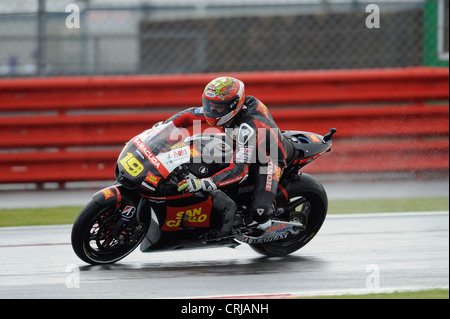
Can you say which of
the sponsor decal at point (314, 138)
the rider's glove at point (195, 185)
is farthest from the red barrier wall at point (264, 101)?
the rider's glove at point (195, 185)

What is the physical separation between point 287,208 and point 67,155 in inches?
155

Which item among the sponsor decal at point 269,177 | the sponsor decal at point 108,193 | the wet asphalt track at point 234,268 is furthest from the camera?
the sponsor decal at point 269,177

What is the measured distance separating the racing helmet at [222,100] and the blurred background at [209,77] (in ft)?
11.9

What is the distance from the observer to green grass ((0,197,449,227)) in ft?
26.5

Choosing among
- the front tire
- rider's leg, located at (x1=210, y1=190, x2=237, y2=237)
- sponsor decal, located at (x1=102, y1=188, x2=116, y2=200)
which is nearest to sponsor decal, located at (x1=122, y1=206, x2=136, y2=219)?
sponsor decal, located at (x1=102, y1=188, x2=116, y2=200)

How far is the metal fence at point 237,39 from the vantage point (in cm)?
979

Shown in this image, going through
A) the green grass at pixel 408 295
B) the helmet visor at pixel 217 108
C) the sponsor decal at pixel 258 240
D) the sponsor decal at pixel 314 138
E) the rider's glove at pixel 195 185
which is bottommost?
the green grass at pixel 408 295

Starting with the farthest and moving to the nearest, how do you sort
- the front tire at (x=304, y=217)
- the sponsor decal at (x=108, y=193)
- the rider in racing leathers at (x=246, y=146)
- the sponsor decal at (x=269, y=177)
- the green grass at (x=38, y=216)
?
1. the green grass at (x=38, y=216)
2. the front tire at (x=304, y=217)
3. the sponsor decal at (x=269, y=177)
4. the rider in racing leathers at (x=246, y=146)
5. the sponsor decal at (x=108, y=193)

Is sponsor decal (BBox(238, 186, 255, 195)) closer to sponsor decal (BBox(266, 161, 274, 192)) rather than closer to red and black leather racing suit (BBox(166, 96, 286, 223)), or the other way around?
red and black leather racing suit (BBox(166, 96, 286, 223))

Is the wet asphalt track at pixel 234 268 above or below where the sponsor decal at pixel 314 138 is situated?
below

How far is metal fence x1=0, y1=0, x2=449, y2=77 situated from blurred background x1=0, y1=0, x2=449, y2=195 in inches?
0.7

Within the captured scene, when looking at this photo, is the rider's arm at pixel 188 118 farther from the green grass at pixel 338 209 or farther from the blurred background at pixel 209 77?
the blurred background at pixel 209 77

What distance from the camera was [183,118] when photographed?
245 inches

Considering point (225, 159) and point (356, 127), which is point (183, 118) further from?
point (356, 127)
